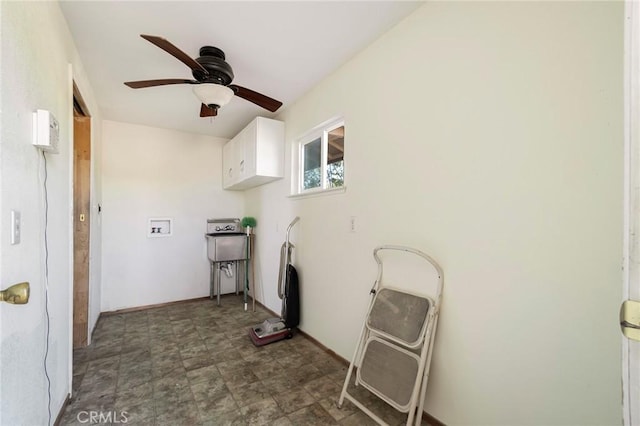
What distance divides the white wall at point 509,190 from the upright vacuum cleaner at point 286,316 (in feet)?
3.39

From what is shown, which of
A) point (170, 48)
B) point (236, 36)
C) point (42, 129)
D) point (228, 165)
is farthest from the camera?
point (228, 165)

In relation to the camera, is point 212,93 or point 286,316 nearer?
point 212,93

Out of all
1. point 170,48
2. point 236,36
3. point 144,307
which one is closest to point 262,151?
point 236,36

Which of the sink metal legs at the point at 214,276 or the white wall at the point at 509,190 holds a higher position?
the white wall at the point at 509,190

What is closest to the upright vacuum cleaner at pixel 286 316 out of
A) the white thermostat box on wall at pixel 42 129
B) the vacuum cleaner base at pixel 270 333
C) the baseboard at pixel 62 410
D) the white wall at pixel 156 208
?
the vacuum cleaner base at pixel 270 333

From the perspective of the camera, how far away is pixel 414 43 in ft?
5.71

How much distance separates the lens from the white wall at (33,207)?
1.00 meters

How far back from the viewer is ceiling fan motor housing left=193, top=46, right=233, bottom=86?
1.98 metres

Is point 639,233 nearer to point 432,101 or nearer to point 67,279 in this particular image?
point 432,101

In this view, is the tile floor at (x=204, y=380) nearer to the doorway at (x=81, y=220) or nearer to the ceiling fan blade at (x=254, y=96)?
the doorway at (x=81, y=220)

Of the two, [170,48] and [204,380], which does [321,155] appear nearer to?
[170,48]

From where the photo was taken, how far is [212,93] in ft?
6.72

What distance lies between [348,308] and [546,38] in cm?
208

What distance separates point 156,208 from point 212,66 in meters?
2.66
